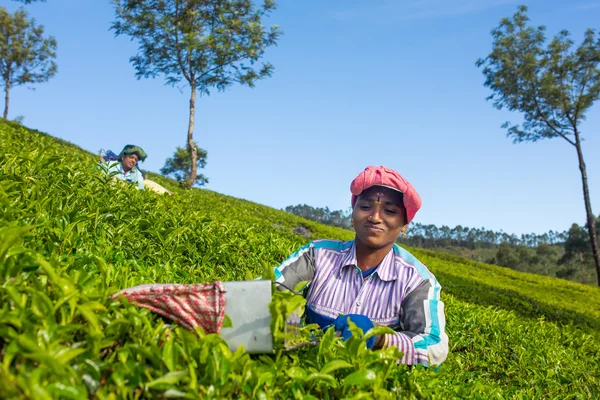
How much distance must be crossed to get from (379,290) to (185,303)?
1.55m

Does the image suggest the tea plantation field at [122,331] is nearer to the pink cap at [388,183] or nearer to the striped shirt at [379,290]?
the striped shirt at [379,290]

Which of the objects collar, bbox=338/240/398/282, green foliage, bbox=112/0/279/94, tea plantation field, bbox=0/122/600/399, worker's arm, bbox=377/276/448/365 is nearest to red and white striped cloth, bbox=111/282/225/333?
tea plantation field, bbox=0/122/600/399

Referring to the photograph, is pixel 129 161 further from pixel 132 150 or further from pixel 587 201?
pixel 587 201

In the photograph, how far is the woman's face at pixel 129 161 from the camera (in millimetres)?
9109

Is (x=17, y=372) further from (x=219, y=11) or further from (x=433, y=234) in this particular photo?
(x=433, y=234)

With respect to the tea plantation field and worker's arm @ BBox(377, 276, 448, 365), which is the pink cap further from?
the tea plantation field

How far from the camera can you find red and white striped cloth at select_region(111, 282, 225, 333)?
77.2 inches

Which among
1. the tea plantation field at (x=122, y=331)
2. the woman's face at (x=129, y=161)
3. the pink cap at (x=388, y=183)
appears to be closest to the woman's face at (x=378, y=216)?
the pink cap at (x=388, y=183)

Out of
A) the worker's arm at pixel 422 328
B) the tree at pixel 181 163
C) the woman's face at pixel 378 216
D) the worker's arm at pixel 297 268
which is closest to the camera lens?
the worker's arm at pixel 422 328

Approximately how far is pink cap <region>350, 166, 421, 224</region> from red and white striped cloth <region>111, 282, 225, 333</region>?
5.07 ft

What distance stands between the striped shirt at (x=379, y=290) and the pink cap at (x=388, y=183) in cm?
34

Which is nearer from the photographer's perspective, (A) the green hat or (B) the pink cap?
(B) the pink cap

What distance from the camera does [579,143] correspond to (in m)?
24.6

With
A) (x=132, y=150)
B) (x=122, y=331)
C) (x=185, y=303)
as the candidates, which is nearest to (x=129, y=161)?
(x=132, y=150)
